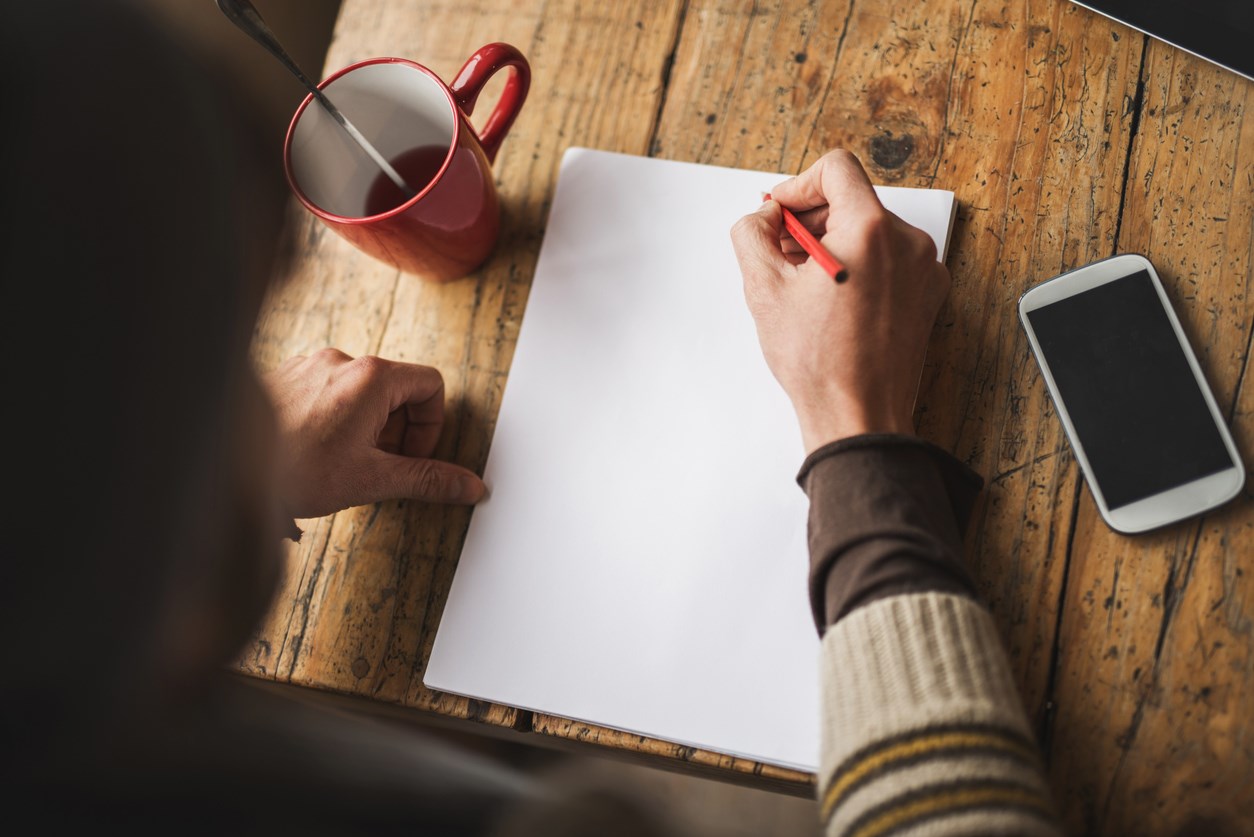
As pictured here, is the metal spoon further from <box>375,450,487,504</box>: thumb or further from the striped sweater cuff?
the striped sweater cuff

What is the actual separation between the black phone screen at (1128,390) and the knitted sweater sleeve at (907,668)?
10 cm

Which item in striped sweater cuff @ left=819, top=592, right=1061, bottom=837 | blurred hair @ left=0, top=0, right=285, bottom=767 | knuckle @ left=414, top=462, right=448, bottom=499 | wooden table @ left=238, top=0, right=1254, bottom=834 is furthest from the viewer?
knuckle @ left=414, top=462, right=448, bottom=499

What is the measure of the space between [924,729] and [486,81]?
1.77 feet

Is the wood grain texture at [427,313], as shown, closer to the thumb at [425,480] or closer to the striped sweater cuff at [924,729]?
the thumb at [425,480]

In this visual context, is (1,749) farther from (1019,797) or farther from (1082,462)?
(1082,462)

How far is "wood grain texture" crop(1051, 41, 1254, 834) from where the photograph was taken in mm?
498

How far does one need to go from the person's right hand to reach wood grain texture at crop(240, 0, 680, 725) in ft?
0.70

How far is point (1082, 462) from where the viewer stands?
1.79 feet

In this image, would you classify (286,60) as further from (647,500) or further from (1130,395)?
(1130,395)

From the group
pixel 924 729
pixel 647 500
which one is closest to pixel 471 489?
pixel 647 500

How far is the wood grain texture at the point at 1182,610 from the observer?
498 mm

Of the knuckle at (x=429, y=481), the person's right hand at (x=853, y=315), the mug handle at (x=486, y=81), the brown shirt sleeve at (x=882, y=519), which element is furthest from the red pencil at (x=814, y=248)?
the knuckle at (x=429, y=481)

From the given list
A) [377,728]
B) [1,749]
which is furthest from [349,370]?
[1,749]

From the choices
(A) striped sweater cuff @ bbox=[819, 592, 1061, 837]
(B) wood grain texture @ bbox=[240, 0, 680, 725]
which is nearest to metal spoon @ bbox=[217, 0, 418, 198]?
(B) wood grain texture @ bbox=[240, 0, 680, 725]
